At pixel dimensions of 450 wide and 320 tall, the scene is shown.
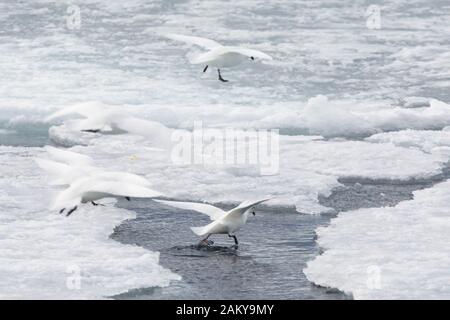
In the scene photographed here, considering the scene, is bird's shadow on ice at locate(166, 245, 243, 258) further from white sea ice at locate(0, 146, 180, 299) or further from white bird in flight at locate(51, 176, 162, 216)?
white bird in flight at locate(51, 176, 162, 216)

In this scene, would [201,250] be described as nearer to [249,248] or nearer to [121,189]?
[249,248]

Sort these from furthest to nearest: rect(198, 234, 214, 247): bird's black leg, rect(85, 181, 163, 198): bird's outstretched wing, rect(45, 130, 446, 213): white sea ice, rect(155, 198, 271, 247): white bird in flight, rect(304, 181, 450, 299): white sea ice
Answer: rect(45, 130, 446, 213): white sea ice → rect(198, 234, 214, 247): bird's black leg → rect(155, 198, 271, 247): white bird in flight → rect(304, 181, 450, 299): white sea ice → rect(85, 181, 163, 198): bird's outstretched wing

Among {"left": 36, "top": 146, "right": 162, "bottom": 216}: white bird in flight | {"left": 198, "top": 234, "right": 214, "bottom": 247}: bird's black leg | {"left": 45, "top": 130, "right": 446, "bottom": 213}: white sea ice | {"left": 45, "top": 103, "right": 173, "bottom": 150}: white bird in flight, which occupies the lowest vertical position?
{"left": 45, "top": 130, "right": 446, "bottom": 213}: white sea ice

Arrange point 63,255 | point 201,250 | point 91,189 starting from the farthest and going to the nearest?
point 201,250
point 63,255
point 91,189

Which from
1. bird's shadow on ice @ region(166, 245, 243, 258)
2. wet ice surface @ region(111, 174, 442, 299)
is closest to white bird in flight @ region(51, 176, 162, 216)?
wet ice surface @ region(111, 174, 442, 299)

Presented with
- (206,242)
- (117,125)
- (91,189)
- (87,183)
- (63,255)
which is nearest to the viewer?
(91,189)

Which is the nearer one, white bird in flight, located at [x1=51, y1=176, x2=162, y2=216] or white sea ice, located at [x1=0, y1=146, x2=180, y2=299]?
white sea ice, located at [x1=0, y1=146, x2=180, y2=299]

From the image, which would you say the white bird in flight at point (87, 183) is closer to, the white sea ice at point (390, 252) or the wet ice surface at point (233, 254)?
the wet ice surface at point (233, 254)

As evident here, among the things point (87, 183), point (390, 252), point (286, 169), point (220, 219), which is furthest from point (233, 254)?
point (286, 169)

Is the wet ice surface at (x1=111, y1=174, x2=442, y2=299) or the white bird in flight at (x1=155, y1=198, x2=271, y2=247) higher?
the white bird in flight at (x1=155, y1=198, x2=271, y2=247)

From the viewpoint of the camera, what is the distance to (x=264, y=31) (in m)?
18.8

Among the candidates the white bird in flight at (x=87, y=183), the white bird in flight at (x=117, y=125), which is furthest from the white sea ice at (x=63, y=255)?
the white bird in flight at (x=117, y=125)

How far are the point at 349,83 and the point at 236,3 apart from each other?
544cm

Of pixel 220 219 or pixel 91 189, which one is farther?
pixel 220 219
